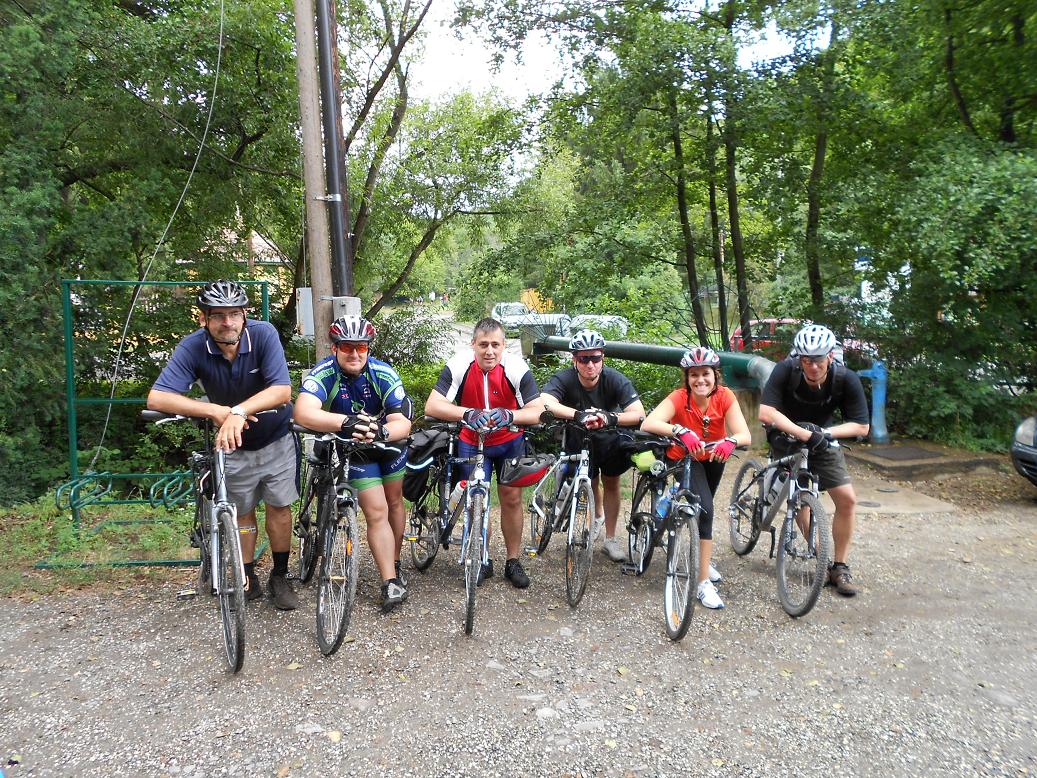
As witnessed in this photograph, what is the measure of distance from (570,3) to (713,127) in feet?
10.3

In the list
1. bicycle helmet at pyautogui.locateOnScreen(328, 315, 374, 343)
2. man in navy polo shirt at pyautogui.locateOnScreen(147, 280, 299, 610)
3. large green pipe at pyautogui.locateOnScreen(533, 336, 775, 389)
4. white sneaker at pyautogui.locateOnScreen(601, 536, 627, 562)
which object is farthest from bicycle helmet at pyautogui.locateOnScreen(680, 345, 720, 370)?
large green pipe at pyautogui.locateOnScreen(533, 336, 775, 389)

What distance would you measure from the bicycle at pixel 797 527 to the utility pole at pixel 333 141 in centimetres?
398

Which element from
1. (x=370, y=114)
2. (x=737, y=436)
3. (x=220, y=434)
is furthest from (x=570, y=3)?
(x=220, y=434)

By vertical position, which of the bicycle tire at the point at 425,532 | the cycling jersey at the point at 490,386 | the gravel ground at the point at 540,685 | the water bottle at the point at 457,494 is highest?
the cycling jersey at the point at 490,386

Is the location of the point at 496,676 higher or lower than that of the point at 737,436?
lower

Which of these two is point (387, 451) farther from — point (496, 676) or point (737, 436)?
point (737, 436)

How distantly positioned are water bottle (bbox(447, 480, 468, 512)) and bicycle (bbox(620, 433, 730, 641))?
48.9 inches

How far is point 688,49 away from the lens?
9703mm

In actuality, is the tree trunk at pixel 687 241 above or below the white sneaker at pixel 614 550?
above

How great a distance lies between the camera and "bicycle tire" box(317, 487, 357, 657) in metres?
4.25

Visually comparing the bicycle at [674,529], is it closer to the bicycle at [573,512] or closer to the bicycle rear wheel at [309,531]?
the bicycle at [573,512]

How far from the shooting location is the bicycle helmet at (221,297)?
13.9ft

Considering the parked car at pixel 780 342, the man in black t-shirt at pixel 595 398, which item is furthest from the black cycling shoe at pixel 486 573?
the parked car at pixel 780 342

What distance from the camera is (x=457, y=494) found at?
16.7 feet
